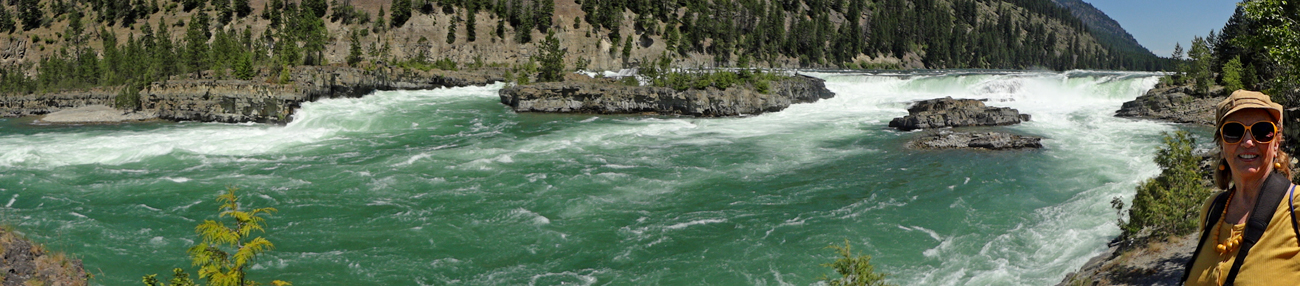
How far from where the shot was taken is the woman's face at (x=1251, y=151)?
3143mm

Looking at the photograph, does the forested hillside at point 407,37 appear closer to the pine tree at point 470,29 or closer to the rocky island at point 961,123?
the pine tree at point 470,29

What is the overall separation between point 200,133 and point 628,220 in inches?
1172

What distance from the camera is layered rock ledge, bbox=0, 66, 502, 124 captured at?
4362 centimetres

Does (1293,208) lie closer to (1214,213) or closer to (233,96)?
(1214,213)

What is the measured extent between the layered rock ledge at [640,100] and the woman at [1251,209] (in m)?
44.2

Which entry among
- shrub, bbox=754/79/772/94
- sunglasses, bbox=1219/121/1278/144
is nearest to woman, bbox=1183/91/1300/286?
sunglasses, bbox=1219/121/1278/144

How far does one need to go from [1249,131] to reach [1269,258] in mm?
579

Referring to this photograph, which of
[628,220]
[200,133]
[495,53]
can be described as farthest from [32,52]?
[628,220]

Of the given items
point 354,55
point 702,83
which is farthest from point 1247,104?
point 354,55

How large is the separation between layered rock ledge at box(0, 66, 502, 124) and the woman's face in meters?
47.1

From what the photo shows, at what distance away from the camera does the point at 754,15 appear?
146 meters

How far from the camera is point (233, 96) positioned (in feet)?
144

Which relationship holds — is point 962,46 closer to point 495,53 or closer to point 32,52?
point 495,53

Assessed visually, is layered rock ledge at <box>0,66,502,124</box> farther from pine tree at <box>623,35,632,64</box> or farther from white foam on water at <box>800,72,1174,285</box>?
pine tree at <box>623,35,632,64</box>
